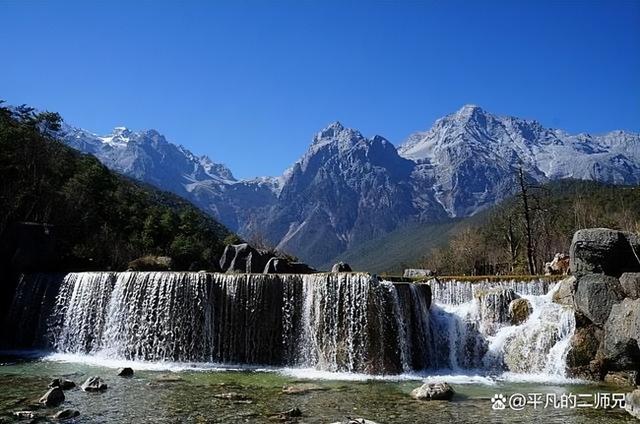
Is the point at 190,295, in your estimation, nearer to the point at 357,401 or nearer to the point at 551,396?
the point at 357,401

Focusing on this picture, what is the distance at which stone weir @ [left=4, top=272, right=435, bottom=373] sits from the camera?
67.8 feet

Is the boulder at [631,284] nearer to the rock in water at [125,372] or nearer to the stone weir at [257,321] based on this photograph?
the stone weir at [257,321]

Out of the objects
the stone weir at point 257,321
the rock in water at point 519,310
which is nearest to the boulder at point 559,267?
the rock in water at point 519,310

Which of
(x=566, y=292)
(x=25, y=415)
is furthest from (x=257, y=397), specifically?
(x=566, y=292)

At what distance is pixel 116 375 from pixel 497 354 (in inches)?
553

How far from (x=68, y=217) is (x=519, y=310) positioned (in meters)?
30.6

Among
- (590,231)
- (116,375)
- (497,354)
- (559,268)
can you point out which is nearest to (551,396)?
(497,354)

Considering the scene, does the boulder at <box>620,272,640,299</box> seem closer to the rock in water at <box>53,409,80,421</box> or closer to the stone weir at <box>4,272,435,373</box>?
the stone weir at <box>4,272,435,373</box>

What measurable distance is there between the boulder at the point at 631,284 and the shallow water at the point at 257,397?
4086 mm

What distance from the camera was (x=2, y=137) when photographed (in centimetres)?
3391

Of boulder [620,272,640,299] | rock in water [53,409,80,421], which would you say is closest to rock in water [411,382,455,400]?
rock in water [53,409,80,421]

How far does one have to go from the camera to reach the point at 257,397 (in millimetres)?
14750

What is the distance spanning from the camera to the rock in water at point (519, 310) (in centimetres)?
2195

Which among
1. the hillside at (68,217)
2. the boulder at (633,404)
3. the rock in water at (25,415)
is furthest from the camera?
the hillside at (68,217)
